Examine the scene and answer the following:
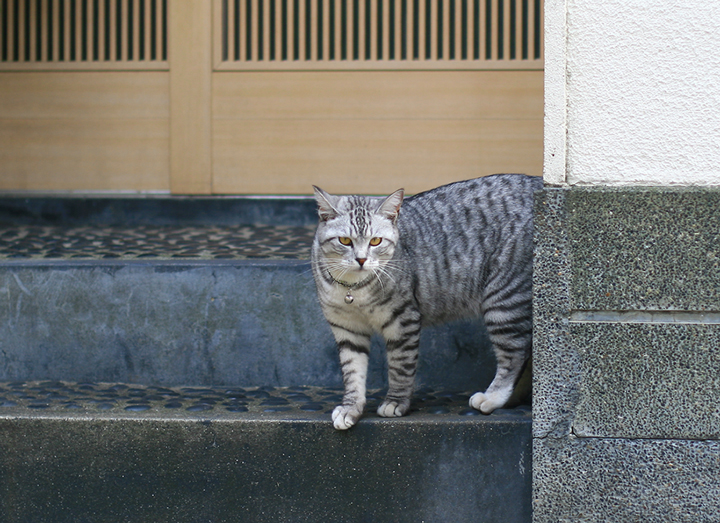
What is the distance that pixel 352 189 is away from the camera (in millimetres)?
5355

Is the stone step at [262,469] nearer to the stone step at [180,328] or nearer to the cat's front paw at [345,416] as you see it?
the cat's front paw at [345,416]

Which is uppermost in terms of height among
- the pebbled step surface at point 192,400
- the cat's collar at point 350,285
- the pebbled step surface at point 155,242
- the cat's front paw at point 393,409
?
the pebbled step surface at point 155,242

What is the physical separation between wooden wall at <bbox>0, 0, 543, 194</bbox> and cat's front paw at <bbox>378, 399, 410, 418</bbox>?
268 cm

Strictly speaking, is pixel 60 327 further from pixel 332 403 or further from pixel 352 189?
pixel 352 189

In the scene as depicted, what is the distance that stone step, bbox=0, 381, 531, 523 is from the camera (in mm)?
2715

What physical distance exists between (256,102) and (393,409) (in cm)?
312

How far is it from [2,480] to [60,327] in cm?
88

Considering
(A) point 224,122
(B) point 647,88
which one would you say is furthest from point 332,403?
(A) point 224,122

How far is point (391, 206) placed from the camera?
2.96 meters

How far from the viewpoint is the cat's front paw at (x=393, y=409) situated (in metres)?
2.82

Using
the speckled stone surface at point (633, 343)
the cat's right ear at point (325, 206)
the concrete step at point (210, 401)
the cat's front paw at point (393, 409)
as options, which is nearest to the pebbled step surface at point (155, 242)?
the concrete step at point (210, 401)

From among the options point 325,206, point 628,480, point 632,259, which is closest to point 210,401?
point 325,206

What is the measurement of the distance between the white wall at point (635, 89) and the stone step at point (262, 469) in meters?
0.96

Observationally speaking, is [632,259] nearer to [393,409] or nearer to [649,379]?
[649,379]
